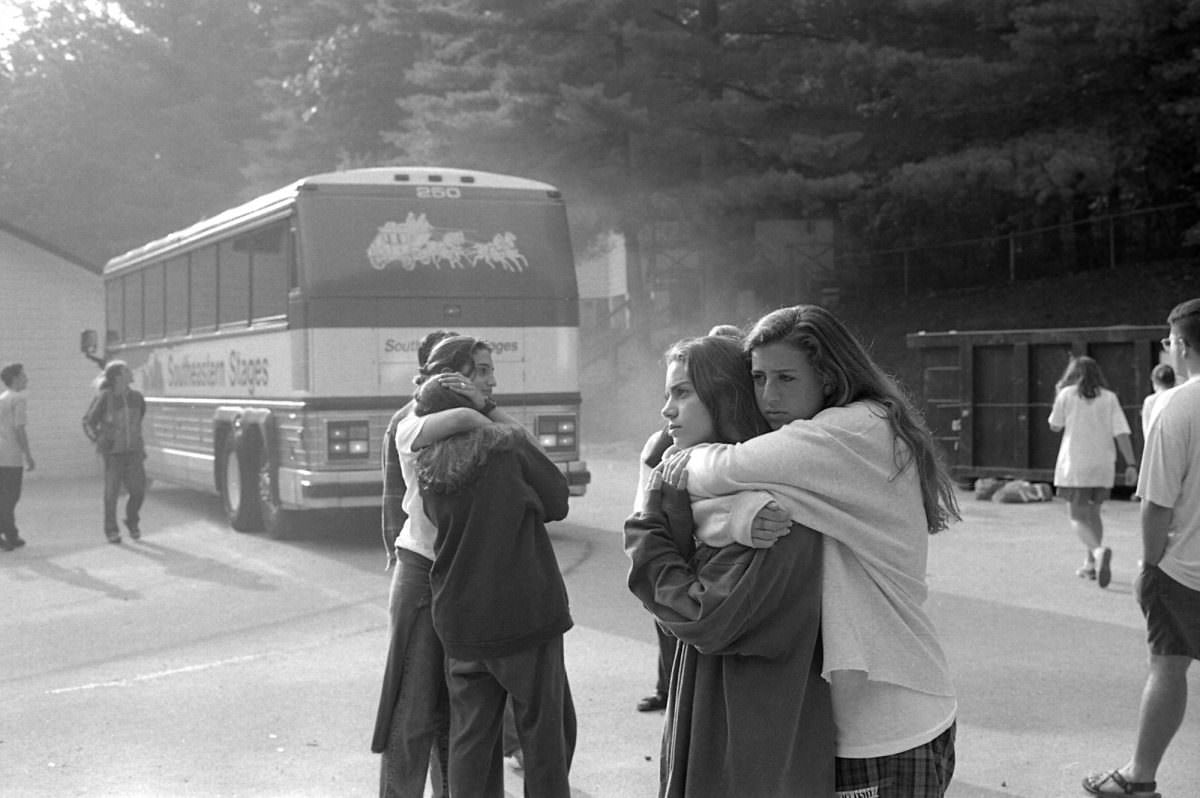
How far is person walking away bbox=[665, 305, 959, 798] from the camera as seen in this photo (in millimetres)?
3121

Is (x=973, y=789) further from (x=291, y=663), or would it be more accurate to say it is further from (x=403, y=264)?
(x=403, y=264)

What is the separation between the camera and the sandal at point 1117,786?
5.69m

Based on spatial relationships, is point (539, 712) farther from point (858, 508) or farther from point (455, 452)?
point (858, 508)

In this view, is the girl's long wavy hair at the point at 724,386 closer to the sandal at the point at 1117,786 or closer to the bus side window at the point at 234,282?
the sandal at the point at 1117,786

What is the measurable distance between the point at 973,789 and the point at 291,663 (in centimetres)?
448

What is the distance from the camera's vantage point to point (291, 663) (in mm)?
9070

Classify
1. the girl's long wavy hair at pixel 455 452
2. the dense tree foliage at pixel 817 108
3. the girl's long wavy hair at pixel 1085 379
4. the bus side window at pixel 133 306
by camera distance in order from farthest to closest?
the dense tree foliage at pixel 817 108 → the bus side window at pixel 133 306 → the girl's long wavy hair at pixel 1085 379 → the girl's long wavy hair at pixel 455 452

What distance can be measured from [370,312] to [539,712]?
29.0 feet

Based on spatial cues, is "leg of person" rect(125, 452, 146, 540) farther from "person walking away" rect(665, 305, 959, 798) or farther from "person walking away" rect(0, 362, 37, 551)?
"person walking away" rect(665, 305, 959, 798)

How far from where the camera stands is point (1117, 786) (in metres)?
5.75

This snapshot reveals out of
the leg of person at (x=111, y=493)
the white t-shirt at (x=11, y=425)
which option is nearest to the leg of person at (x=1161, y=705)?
the leg of person at (x=111, y=493)

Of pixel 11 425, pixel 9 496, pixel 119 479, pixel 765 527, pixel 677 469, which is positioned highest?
pixel 677 469

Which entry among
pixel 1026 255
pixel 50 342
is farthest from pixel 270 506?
pixel 1026 255

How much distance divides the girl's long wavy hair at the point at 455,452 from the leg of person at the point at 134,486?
10922mm
